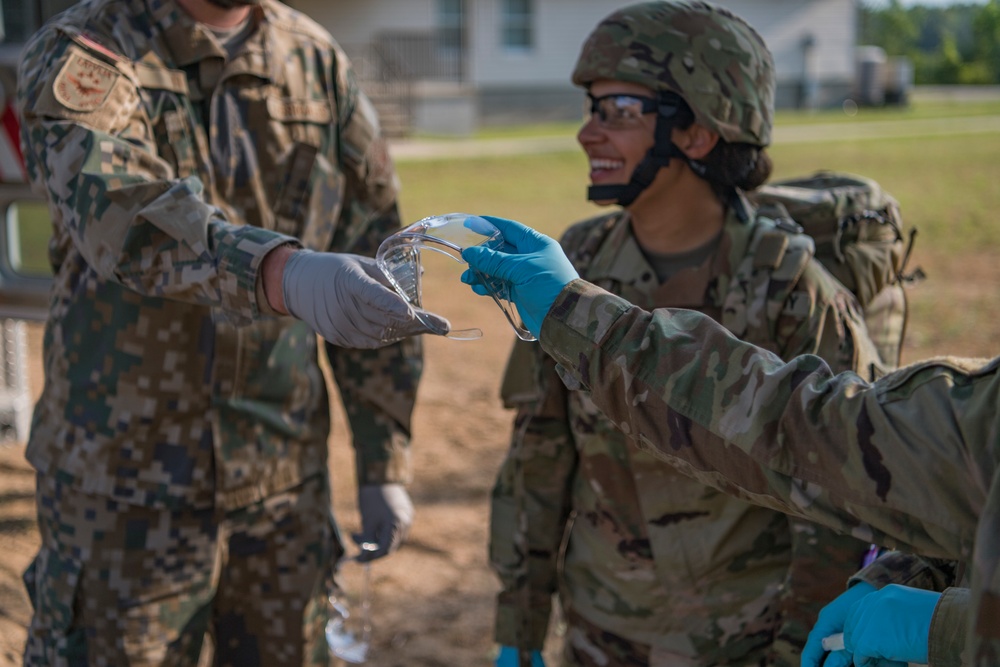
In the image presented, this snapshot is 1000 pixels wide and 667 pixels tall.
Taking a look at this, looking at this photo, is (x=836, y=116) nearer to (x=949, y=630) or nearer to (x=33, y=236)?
(x=33, y=236)

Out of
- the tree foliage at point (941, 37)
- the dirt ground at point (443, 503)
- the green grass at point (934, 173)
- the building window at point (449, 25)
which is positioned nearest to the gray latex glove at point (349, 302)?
the dirt ground at point (443, 503)

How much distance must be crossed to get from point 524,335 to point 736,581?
3.20 ft

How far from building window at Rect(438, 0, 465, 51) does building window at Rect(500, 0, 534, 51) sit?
1.26 m

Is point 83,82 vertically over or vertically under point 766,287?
over

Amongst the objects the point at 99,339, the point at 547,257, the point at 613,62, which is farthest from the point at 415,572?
the point at 547,257

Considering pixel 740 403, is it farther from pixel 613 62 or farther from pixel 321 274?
pixel 613 62

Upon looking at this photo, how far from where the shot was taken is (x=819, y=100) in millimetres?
29391

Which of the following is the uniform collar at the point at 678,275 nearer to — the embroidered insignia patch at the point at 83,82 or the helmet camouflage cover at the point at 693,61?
the helmet camouflage cover at the point at 693,61

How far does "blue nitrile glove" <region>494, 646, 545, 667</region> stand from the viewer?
2.81m

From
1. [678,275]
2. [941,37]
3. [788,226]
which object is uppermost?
[941,37]

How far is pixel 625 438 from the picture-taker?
8.78 feet

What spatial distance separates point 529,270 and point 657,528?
102cm

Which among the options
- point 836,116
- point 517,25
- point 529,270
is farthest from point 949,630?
point 836,116

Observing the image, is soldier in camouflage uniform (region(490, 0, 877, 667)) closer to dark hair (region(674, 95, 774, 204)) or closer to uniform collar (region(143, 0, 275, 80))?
dark hair (region(674, 95, 774, 204))
